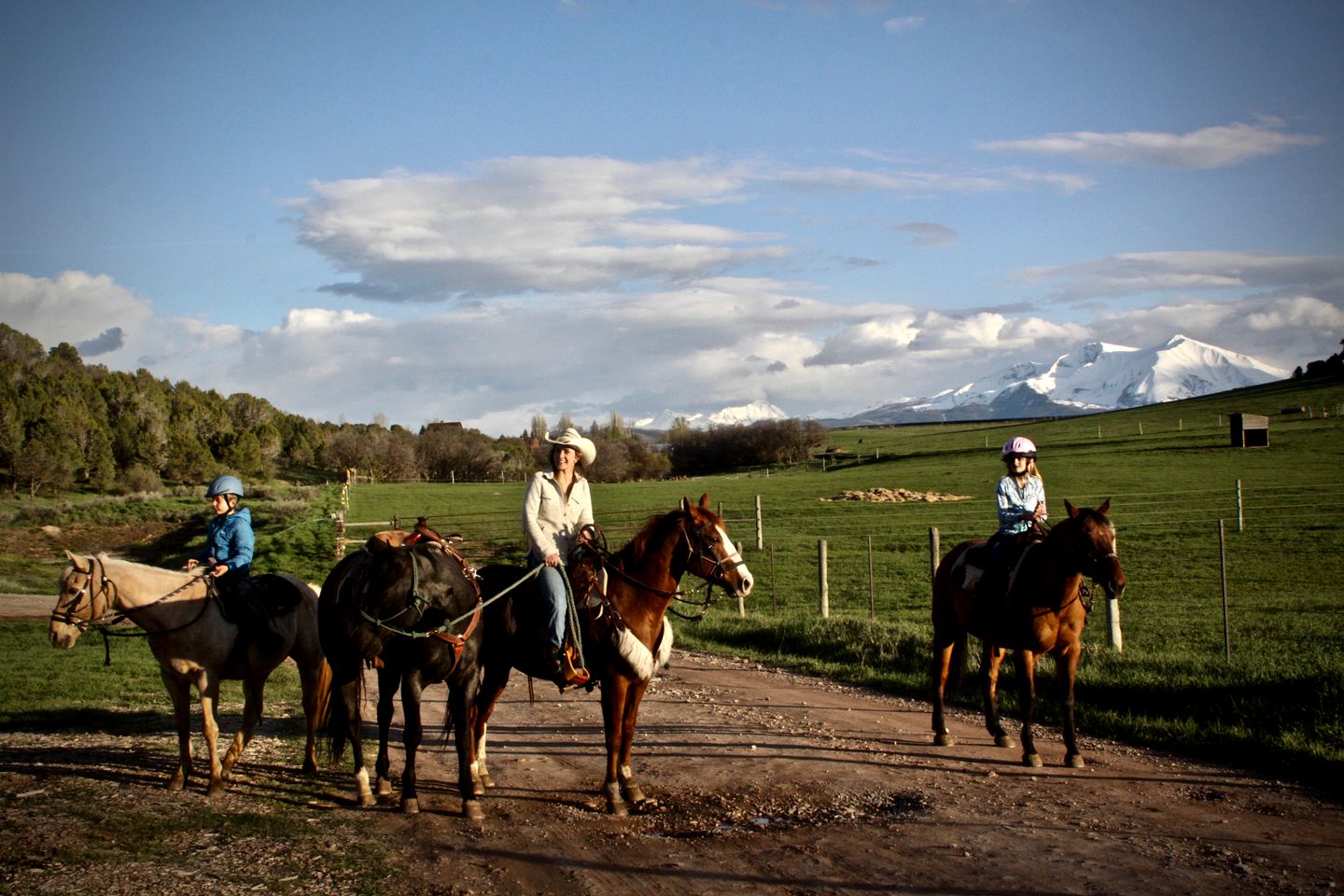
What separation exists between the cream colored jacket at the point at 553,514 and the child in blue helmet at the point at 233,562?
2539mm

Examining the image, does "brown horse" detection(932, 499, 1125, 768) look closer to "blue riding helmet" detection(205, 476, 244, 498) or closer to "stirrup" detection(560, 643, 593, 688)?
"stirrup" detection(560, 643, 593, 688)

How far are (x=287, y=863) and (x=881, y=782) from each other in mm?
4648

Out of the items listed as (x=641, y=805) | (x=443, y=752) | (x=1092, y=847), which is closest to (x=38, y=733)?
(x=443, y=752)

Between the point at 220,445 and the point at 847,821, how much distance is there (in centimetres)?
8578

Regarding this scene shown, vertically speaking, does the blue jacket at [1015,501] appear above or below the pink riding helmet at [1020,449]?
below

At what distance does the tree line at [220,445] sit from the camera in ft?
221

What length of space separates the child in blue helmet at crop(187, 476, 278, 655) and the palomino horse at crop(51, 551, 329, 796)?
91mm

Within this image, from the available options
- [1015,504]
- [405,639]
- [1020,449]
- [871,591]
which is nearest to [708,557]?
[405,639]

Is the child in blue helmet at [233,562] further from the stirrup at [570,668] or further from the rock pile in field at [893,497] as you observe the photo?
the rock pile in field at [893,497]

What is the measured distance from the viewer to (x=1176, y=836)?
661 cm

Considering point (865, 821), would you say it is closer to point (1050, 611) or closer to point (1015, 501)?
point (1050, 611)

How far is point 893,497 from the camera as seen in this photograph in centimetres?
4947

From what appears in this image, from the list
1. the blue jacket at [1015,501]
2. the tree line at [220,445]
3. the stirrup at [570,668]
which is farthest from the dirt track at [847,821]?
the tree line at [220,445]

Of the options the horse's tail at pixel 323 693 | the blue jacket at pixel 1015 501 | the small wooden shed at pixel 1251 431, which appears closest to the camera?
the horse's tail at pixel 323 693
